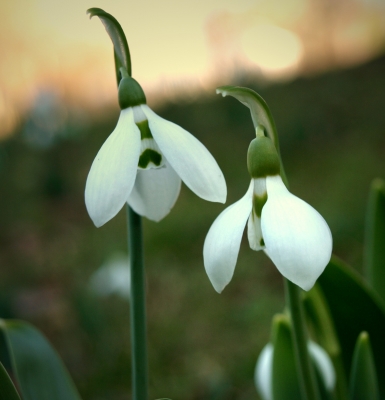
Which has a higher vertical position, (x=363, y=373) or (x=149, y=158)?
(x=149, y=158)

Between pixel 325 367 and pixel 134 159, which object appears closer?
pixel 134 159

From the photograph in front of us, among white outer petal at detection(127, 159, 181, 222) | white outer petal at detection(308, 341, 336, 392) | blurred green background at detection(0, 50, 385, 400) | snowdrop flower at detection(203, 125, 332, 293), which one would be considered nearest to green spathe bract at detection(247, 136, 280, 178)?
snowdrop flower at detection(203, 125, 332, 293)

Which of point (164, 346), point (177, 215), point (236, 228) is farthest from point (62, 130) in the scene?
point (236, 228)

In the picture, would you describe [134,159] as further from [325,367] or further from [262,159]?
[325,367]

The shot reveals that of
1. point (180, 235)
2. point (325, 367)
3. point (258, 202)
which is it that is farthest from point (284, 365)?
point (180, 235)

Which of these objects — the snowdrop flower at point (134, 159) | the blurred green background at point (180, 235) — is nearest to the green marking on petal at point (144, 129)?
the snowdrop flower at point (134, 159)

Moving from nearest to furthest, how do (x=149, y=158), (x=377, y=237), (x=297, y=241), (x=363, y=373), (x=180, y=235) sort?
1. (x=297, y=241)
2. (x=149, y=158)
3. (x=363, y=373)
4. (x=377, y=237)
5. (x=180, y=235)

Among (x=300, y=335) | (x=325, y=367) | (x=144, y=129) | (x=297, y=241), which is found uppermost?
(x=144, y=129)
